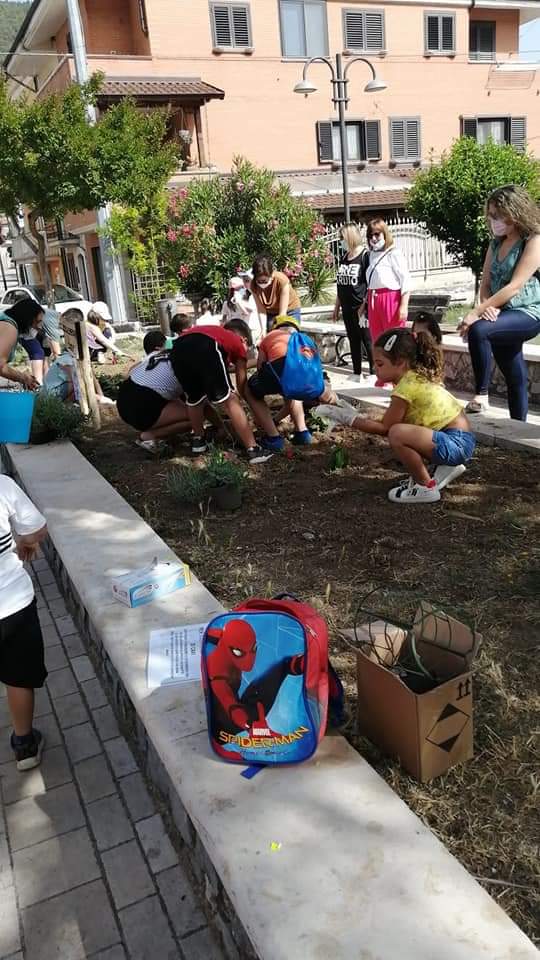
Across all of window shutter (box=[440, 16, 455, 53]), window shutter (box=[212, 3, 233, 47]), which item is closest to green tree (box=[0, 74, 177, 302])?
window shutter (box=[212, 3, 233, 47])

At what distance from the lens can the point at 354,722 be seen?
242 cm

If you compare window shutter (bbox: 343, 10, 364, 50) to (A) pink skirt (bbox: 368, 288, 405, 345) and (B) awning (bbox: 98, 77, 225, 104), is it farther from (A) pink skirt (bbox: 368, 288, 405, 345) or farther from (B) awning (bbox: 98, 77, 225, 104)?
(A) pink skirt (bbox: 368, 288, 405, 345)

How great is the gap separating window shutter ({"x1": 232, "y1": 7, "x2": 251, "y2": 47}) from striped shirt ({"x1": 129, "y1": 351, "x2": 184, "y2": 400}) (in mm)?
22449

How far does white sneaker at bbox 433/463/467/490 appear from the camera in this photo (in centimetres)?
430

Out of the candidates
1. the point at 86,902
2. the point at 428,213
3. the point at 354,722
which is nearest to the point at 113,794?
the point at 86,902

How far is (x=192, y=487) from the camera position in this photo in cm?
442

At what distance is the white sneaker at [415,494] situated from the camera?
4.21 meters

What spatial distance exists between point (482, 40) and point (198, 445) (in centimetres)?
2944

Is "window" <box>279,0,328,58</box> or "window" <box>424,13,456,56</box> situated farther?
"window" <box>424,13,456,56</box>

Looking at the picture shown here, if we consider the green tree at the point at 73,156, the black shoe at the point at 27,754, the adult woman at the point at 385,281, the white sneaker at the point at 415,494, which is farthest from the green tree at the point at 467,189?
the black shoe at the point at 27,754

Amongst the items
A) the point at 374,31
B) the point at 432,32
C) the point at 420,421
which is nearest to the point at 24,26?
the point at 374,31

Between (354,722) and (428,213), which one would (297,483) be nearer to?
(354,722)

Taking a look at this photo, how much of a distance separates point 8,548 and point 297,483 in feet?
8.18

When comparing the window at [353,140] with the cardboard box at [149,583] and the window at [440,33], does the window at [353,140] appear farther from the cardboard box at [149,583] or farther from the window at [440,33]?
the cardboard box at [149,583]
